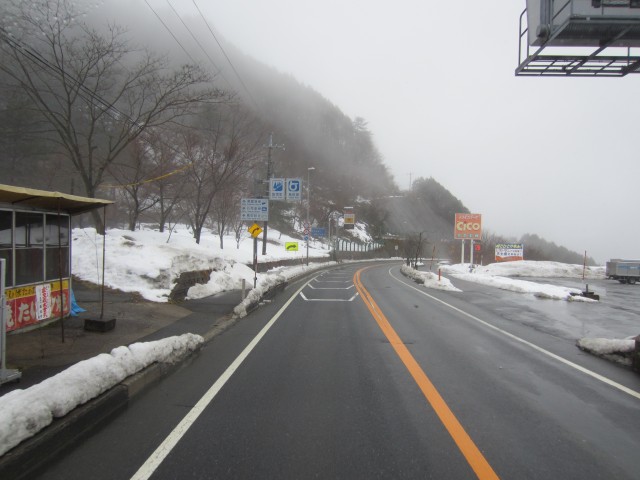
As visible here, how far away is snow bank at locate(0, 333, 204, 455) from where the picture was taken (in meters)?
3.22

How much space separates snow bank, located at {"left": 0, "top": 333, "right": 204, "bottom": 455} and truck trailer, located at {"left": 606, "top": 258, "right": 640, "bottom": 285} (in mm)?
42033

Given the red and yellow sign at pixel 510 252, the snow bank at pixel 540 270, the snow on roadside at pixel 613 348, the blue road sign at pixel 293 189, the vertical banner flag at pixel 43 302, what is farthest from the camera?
the red and yellow sign at pixel 510 252

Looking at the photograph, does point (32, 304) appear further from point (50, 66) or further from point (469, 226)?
point (469, 226)

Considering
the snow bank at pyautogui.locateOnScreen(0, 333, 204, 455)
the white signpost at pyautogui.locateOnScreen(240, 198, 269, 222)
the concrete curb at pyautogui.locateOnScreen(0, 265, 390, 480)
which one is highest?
the white signpost at pyautogui.locateOnScreen(240, 198, 269, 222)

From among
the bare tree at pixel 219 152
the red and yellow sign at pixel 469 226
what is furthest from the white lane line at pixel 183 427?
the red and yellow sign at pixel 469 226

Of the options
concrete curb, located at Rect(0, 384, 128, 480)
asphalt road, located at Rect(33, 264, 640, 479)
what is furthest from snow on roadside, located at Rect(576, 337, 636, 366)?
concrete curb, located at Rect(0, 384, 128, 480)

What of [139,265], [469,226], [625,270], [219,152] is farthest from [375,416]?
[625,270]

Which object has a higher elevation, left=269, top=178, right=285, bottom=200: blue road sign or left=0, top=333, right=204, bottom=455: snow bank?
left=269, top=178, right=285, bottom=200: blue road sign

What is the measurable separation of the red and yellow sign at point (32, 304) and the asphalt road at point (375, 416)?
11.6 ft

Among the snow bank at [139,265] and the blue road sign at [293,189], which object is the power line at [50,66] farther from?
the blue road sign at [293,189]

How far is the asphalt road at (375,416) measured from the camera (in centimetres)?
335

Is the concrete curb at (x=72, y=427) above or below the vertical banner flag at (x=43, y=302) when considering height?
below

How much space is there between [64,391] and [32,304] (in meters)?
5.12

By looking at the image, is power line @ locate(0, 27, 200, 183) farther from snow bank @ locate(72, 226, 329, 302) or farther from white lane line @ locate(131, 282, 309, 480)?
white lane line @ locate(131, 282, 309, 480)
